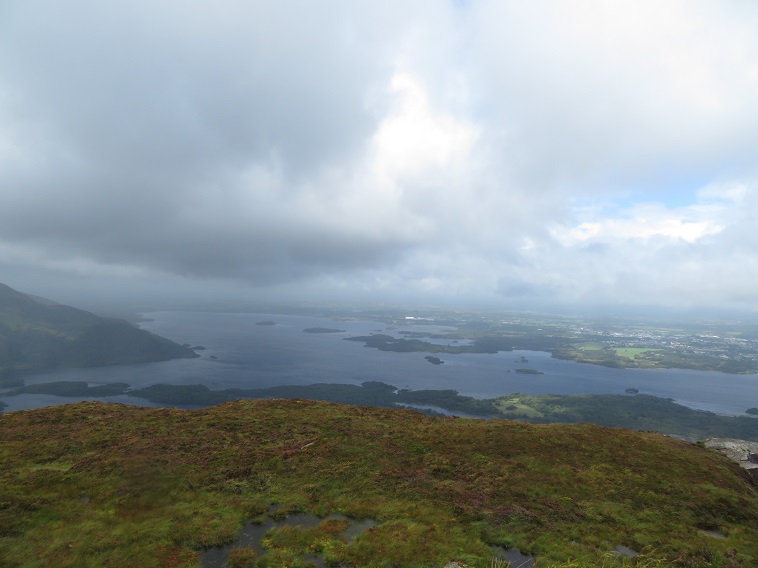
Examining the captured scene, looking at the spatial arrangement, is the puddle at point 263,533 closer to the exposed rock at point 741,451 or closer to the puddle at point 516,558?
the puddle at point 516,558

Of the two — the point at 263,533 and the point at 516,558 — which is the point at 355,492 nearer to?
the point at 263,533

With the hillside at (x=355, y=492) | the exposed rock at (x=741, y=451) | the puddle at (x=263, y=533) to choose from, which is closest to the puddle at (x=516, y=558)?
the hillside at (x=355, y=492)

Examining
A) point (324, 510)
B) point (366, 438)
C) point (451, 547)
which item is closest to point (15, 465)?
point (324, 510)

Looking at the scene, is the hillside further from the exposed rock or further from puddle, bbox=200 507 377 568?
the exposed rock

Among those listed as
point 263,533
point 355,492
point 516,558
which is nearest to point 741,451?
point 516,558

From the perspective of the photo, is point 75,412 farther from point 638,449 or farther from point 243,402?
point 638,449

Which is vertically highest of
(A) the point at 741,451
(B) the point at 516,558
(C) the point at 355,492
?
(B) the point at 516,558

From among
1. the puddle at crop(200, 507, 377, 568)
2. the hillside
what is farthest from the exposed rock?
the puddle at crop(200, 507, 377, 568)
